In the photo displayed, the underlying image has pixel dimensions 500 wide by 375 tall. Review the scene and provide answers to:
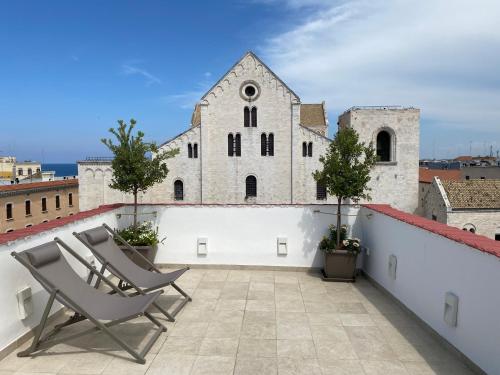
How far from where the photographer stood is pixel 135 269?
6.64 meters

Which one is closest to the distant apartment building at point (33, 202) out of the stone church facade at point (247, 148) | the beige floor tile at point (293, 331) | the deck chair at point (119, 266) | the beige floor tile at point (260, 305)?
the stone church facade at point (247, 148)

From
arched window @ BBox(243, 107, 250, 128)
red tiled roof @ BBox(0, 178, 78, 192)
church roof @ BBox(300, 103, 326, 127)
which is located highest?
church roof @ BBox(300, 103, 326, 127)

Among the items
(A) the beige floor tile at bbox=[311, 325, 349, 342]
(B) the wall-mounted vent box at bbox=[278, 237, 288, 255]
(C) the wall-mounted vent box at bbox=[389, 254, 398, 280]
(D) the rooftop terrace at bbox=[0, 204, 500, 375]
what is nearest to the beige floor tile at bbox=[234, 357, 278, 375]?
(D) the rooftop terrace at bbox=[0, 204, 500, 375]

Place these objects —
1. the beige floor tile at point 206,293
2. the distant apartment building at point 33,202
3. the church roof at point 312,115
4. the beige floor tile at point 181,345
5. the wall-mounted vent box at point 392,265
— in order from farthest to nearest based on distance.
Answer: the church roof at point 312,115 < the distant apartment building at point 33,202 < the beige floor tile at point 206,293 < the wall-mounted vent box at point 392,265 < the beige floor tile at point 181,345

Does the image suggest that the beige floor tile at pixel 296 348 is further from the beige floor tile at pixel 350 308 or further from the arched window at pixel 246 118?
the arched window at pixel 246 118

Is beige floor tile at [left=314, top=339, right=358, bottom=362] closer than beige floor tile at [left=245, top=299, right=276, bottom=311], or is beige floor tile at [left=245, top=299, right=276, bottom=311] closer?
beige floor tile at [left=314, top=339, right=358, bottom=362]

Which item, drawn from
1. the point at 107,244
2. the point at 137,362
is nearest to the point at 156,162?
the point at 107,244

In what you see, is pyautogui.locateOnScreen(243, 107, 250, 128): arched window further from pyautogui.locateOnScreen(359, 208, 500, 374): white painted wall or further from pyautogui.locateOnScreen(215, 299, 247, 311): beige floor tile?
pyautogui.locateOnScreen(215, 299, 247, 311): beige floor tile

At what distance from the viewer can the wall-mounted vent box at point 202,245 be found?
936 centimetres

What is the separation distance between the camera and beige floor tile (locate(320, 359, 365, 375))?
15.1 feet

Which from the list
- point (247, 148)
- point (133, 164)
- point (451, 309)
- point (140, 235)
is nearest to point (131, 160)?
point (133, 164)

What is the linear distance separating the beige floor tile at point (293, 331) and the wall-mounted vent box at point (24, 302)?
12.8 ft

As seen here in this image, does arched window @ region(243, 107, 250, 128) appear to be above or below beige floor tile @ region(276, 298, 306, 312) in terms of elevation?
above

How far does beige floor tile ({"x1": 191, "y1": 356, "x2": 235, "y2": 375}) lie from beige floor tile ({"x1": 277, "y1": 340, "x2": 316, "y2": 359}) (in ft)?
2.49
